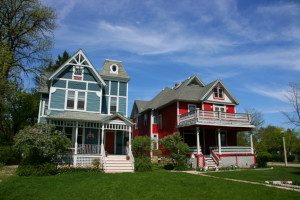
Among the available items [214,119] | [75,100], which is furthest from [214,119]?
[75,100]

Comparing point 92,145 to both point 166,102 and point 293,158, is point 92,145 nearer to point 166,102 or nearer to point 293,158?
point 166,102

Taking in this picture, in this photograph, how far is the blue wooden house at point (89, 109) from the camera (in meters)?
24.2

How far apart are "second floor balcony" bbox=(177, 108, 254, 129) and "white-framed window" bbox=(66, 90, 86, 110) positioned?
10.1 metres

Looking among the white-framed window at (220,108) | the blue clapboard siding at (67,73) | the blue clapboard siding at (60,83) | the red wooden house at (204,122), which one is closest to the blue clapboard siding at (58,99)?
the blue clapboard siding at (60,83)

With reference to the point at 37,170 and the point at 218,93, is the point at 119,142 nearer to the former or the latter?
the point at 37,170

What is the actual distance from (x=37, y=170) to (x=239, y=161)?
712 inches

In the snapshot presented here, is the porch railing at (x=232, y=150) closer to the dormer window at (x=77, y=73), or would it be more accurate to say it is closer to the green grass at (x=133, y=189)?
the green grass at (x=133, y=189)

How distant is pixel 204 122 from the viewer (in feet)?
93.1

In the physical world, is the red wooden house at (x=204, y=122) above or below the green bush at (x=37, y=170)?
above

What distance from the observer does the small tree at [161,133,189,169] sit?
26014mm

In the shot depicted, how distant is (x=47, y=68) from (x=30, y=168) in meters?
14.7

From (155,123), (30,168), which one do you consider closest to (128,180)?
(30,168)

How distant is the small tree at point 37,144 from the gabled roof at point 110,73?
10.2 metres

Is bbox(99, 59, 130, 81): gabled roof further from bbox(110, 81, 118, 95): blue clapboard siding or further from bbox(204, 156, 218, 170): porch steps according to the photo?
bbox(204, 156, 218, 170): porch steps
